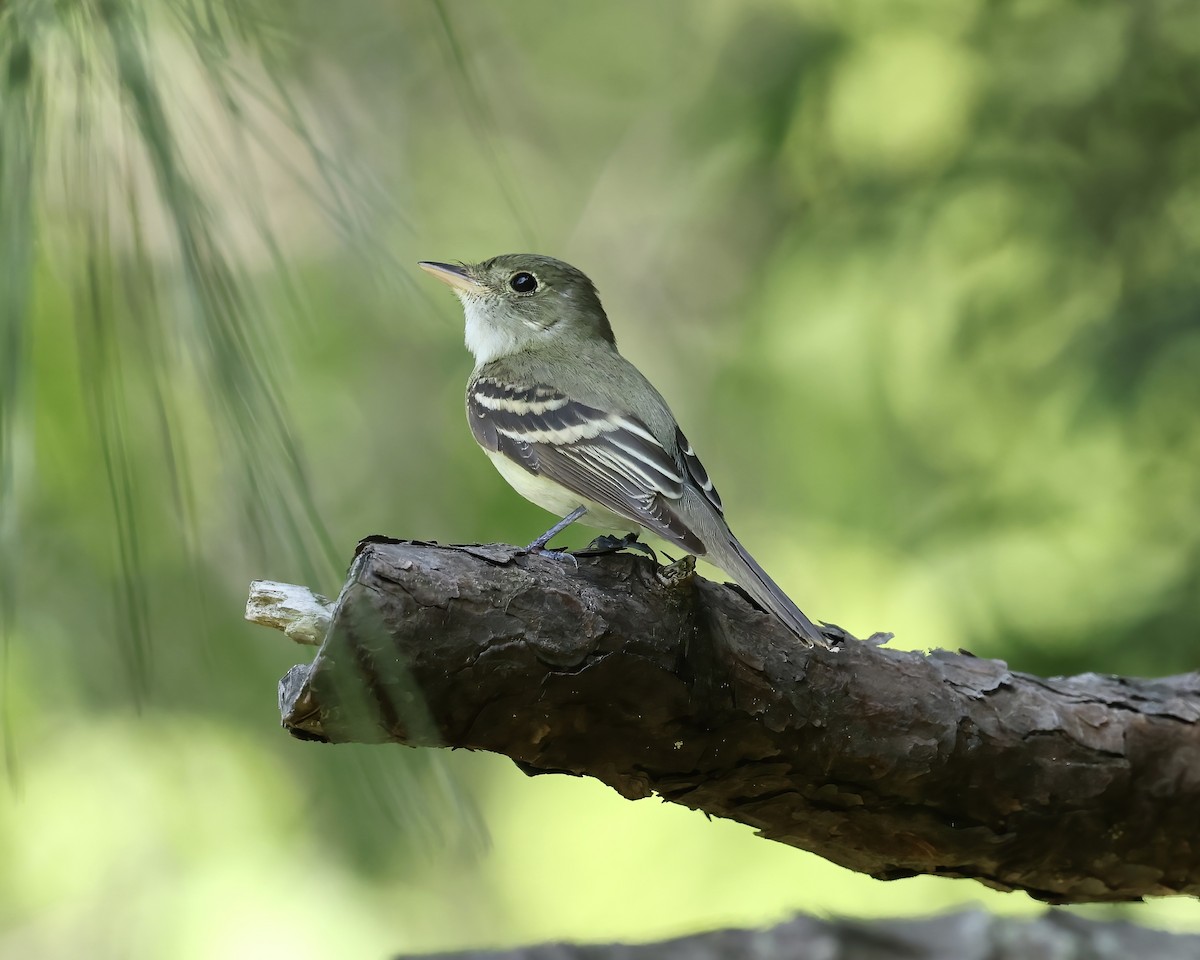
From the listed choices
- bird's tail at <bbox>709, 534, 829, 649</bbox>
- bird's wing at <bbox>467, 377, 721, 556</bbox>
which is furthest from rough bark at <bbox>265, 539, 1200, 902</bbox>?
bird's wing at <bbox>467, 377, 721, 556</bbox>

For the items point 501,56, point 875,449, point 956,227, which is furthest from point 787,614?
point 501,56

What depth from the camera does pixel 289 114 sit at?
4.38 feet

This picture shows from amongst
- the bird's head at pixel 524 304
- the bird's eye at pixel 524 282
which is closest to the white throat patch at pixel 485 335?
the bird's head at pixel 524 304

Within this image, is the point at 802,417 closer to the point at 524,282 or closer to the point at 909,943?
the point at 524,282

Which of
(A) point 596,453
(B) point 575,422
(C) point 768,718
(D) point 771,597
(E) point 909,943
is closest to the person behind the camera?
(C) point 768,718

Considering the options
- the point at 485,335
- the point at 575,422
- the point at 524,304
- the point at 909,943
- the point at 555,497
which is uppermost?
the point at 524,304

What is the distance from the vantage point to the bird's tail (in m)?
2.39

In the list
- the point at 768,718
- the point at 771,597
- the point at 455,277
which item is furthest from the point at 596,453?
the point at 455,277

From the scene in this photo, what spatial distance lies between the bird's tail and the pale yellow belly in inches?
18.3

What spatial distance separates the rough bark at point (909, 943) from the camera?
2469mm

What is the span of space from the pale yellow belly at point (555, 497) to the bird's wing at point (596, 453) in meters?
0.03

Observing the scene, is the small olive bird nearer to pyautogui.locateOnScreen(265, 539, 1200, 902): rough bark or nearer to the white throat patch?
the white throat patch

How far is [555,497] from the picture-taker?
127 inches

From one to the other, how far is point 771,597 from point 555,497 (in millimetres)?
910
